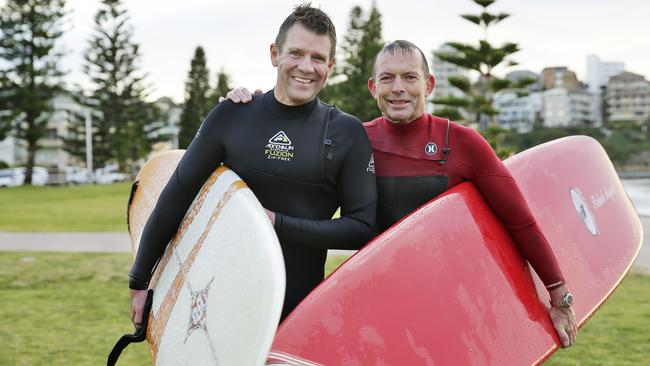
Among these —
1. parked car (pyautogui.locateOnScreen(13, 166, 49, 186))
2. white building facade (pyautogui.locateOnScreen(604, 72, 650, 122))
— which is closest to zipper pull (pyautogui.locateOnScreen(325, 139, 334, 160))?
parked car (pyautogui.locateOnScreen(13, 166, 49, 186))

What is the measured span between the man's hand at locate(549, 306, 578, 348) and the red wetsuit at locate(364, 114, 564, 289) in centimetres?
11

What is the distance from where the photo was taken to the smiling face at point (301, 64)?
218 cm

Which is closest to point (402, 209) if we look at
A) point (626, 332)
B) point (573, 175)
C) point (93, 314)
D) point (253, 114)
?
point (253, 114)

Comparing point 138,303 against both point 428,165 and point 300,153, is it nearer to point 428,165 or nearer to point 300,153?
point 300,153

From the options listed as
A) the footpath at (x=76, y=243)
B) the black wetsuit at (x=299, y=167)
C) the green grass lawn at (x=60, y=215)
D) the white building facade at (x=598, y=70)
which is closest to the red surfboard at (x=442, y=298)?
the black wetsuit at (x=299, y=167)

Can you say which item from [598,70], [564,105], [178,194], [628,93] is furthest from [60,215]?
[598,70]

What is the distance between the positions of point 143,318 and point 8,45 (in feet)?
119

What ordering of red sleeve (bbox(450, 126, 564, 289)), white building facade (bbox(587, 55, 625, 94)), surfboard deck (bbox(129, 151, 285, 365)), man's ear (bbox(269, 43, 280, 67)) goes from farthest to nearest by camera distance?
white building facade (bbox(587, 55, 625, 94)) → red sleeve (bbox(450, 126, 564, 289)) → man's ear (bbox(269, 43, 280, 67)) → surfboard deck (bbox(129, 151, 285, 365))

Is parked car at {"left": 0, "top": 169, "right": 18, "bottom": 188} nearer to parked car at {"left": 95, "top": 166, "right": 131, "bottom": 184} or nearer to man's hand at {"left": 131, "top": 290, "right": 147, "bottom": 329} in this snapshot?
parked car at {"left": 95, "top": 166, "right": 131, "bottom": 184}

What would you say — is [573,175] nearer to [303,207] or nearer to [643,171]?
[303,207]

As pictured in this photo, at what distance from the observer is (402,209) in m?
2.48

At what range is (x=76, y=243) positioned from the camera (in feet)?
35.2

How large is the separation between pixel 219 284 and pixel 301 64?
29.6 inches

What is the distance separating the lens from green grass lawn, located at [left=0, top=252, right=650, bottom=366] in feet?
15.0
